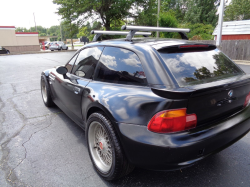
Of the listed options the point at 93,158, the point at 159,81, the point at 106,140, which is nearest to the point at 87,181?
the point at 93,158

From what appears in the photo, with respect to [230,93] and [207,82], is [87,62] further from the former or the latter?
[230,93]

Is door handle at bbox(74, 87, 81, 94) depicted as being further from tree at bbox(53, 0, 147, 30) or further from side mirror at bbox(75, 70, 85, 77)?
tree at bbox(53, 0, 147, 30)

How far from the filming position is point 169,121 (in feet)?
5.67

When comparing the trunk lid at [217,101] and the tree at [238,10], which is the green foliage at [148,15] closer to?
the tree at [238,10]

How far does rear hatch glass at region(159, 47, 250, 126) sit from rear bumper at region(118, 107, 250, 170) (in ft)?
0.47

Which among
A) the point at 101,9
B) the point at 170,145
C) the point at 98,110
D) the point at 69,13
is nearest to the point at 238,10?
the point at 101,9

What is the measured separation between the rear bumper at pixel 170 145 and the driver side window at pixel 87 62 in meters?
1.14

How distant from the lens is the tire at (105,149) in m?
1.97

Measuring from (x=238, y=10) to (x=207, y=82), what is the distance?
49.7m

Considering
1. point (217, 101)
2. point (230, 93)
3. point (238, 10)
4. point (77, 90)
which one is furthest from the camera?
point (238, 10)

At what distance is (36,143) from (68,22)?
27634 millimetres

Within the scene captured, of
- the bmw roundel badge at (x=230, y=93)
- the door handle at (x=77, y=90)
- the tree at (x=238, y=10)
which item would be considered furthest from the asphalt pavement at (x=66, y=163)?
the tree at (x=238, y=10)

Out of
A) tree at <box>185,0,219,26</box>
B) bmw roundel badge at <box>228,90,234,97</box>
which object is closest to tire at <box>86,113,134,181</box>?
bmw roundel badge at <box>228,90,234,97</box>

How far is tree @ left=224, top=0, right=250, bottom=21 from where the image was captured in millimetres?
40537
